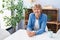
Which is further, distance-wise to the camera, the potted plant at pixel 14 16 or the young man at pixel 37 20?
the potted plant at pixel 14 16

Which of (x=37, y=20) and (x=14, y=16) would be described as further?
(x=14, y=16)

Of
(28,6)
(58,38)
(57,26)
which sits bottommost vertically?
(57,26)

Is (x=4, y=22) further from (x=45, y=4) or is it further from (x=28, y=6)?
(x=45, y=4)

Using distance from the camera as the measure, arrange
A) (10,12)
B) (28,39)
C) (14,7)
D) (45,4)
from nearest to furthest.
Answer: (28,39), (14,7), (10,12), (45,4)

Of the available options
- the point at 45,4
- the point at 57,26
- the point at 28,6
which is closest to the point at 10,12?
the point at 28,6

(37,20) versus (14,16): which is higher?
(37,20)

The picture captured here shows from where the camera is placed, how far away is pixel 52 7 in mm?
4859

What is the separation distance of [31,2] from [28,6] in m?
0.17

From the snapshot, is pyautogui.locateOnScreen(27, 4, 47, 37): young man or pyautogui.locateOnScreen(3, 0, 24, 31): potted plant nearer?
pyautogui.locateOnScreen(27, 4, 47, 37): young man

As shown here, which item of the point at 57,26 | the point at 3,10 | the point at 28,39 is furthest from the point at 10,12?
the point at 28,39

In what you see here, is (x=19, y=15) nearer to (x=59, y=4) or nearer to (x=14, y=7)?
(x=14, y=7)

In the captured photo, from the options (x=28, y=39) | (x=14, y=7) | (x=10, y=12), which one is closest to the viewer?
(x=28, y=39)

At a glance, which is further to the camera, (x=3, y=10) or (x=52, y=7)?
(x=52, y=7)

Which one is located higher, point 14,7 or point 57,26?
point 14,7
